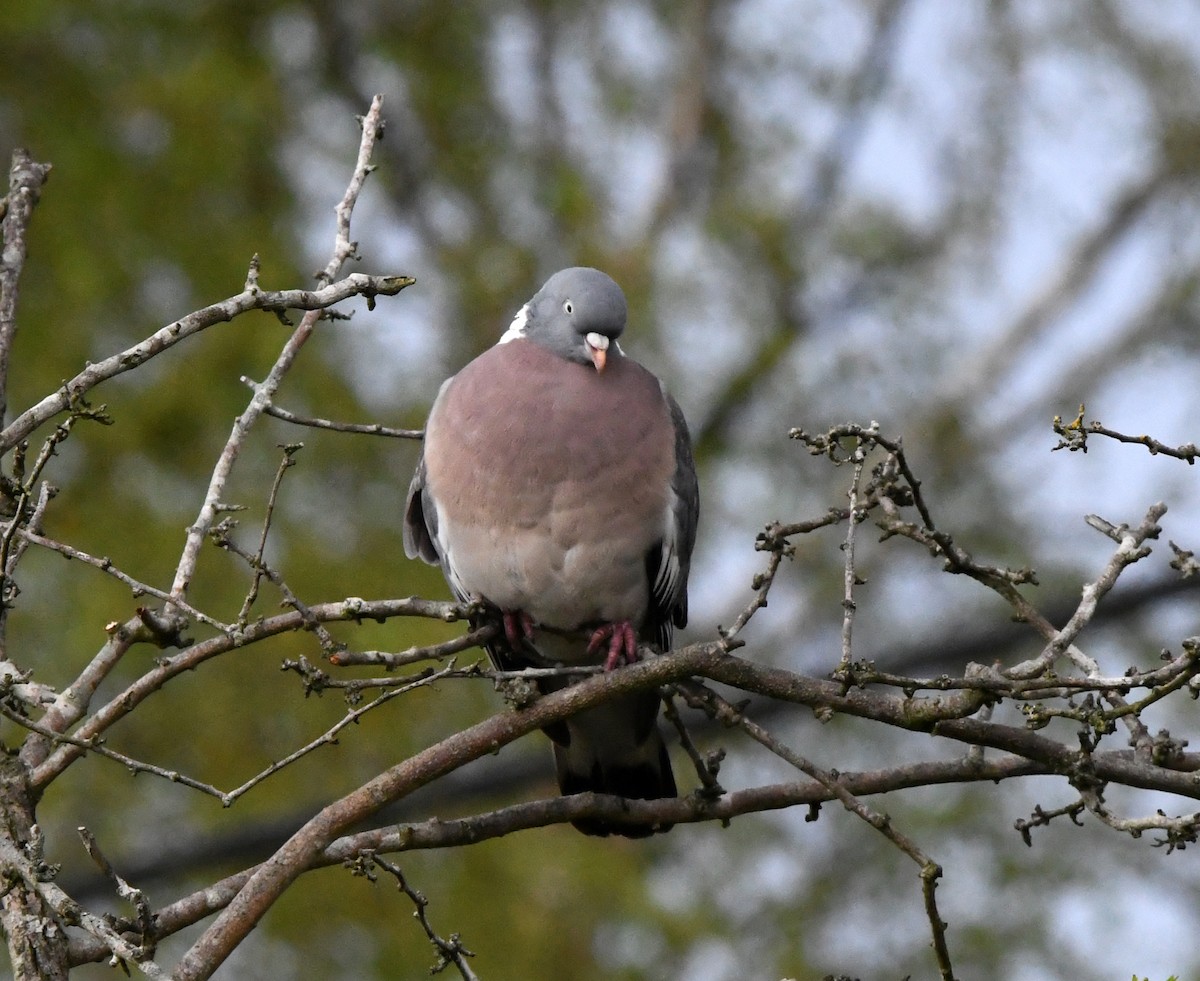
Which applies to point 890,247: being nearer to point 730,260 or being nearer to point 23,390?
point 730,260

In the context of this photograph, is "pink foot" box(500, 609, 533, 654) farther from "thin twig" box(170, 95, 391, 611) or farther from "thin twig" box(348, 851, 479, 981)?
"thin twig" box(348, 851, 479, 981)

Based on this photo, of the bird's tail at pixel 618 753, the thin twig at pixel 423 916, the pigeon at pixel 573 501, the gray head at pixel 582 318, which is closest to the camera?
the thin twig at pixel 423 916

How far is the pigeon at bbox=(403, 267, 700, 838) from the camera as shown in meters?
3.69

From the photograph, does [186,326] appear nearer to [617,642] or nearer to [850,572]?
[850,572]

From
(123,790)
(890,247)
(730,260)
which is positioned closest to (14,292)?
(123,790)

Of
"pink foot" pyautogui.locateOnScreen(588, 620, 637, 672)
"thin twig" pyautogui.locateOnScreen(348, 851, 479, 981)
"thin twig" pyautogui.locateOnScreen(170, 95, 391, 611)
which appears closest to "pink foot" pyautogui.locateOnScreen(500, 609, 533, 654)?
"pink foot" pyautogui.locateOnScreen(588, 620, 637, 672)

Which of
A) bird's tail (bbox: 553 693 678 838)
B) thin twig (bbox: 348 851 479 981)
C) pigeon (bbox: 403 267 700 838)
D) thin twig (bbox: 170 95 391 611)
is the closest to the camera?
thin twig (bbox: 348 851 479 981)

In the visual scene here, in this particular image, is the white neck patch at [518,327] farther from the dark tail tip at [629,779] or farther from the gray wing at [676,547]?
the dark tail tip at [629,779]

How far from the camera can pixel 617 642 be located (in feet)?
12.5

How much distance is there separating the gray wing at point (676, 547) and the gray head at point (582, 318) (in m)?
0.25

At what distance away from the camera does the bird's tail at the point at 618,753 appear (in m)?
3.92

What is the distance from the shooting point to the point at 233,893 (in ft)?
8.54

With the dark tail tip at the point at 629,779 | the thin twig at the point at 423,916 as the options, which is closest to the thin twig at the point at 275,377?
the thin twig at the point at 423,916

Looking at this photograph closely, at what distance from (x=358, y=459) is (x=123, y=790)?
6.44 feet
